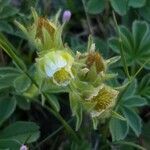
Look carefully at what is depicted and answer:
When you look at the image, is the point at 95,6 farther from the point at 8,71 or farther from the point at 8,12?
the point at 8,71

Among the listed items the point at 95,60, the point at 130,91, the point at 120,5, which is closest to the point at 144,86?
the point at 130,91

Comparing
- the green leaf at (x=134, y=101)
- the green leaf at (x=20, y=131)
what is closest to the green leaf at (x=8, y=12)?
the green leaf at (x=20, y=131)

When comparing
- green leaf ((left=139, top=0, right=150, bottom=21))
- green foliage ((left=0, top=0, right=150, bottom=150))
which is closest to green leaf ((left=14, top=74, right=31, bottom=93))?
green foliage ((left=0, top=0, right=150, bottom=150))

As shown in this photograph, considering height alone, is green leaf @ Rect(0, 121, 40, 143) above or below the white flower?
below

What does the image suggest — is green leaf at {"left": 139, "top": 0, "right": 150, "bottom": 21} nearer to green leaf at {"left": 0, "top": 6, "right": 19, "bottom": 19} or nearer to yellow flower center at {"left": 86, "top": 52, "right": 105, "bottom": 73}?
green leaf at {"left": 0, "top": 6, "right": 19, "bottom": 19}

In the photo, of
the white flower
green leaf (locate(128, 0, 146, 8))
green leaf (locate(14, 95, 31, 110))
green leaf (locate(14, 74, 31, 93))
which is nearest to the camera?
the white flower

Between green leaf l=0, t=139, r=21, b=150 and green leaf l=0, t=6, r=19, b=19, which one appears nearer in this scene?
green leaf l=0, t=139, r=21, b=150

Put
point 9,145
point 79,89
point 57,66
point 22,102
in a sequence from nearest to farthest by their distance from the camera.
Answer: point 57,66 < point 79,89 < point 9,145 < point 22,102
